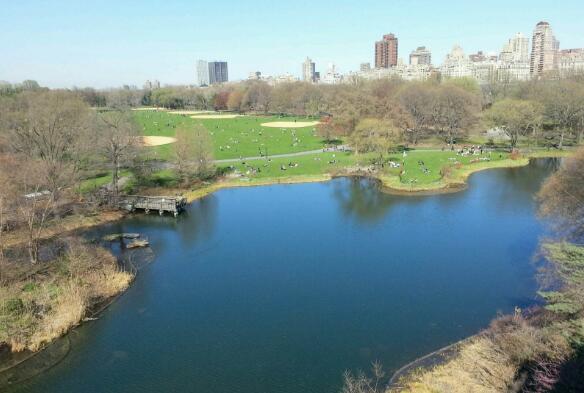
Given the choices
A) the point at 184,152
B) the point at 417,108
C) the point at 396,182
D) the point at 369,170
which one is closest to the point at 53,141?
the point at 184,152

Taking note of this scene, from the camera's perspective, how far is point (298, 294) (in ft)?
98.1

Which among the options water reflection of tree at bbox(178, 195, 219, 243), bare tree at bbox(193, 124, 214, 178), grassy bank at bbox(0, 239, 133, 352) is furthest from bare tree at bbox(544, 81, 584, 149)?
grassy bank at bbox(0, 239, 133, 352)

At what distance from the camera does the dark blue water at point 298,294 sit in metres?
22.6

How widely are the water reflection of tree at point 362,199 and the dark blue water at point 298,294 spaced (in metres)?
0.42

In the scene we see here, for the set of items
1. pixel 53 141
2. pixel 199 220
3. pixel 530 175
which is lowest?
pixel 199 220

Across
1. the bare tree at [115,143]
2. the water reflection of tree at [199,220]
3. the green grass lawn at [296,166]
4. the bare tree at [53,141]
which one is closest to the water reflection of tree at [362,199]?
the green grass lawn at [296,166]

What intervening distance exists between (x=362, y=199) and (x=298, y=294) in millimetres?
25025

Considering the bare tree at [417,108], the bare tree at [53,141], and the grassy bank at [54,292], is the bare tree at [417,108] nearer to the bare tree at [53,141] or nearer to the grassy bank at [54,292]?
the bare tree at [53,141]

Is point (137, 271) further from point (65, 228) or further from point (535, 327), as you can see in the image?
point (535, 327)

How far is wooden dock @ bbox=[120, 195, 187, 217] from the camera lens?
48.0m

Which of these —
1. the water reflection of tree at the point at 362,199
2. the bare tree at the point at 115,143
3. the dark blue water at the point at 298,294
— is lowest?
the dark blue water at the point at 298,294

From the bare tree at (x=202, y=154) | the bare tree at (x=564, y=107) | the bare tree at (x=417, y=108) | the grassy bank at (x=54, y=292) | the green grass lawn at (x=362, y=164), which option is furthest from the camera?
the bare tree at (x=417, y=108)

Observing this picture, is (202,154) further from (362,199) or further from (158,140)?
(158,140)

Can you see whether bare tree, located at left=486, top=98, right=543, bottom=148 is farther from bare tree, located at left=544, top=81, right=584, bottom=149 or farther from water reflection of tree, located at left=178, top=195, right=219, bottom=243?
water reflection of tree, located at left=178, top=195, right=219, bottom=243
